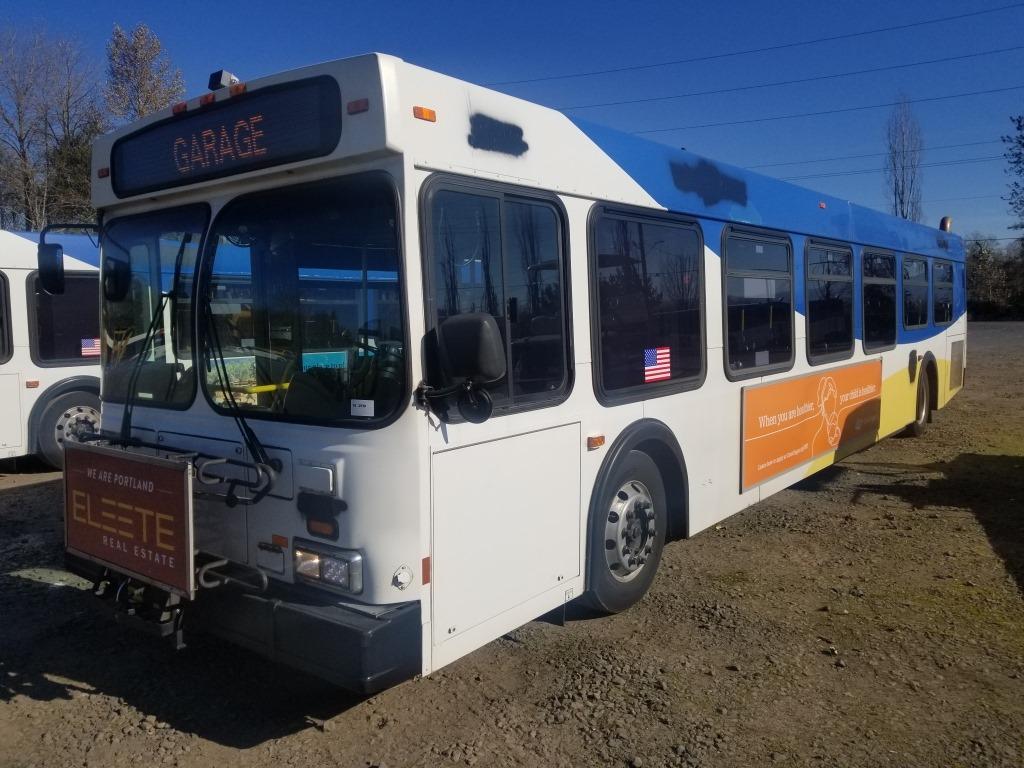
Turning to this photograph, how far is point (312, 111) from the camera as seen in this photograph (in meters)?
3.31

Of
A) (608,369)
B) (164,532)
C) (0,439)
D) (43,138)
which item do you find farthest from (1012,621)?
(43,138)

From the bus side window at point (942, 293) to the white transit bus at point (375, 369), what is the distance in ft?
23.4

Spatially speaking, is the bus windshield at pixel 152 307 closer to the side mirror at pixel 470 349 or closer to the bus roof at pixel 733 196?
the side mirror at pixel 470 349

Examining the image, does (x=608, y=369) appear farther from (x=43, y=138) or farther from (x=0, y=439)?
(x=43, y=138)

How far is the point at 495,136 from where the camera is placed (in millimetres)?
3674

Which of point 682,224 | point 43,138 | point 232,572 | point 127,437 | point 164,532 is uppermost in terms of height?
point 43,138

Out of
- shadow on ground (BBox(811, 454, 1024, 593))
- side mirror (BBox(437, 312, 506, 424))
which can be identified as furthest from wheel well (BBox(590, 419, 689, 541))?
shadow on ground (BBox(811, 454, 1024, 593))

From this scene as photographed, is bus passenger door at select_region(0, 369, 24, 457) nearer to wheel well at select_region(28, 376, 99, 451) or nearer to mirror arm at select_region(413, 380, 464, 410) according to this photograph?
wheel well at select_region(28, 376, 99, 451)

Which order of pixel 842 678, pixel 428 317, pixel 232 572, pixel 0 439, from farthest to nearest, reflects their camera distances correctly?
pixel 0 439 → pixel 842 678 → pixel 232 572 → pixel 428 317

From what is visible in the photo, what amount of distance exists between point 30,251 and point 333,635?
8049 mm

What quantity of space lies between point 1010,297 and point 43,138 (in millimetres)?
51764

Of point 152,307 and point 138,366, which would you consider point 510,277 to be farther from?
point 138,366

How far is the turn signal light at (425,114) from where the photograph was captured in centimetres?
325

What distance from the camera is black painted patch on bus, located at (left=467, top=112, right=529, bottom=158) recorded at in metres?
3.55
